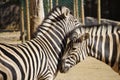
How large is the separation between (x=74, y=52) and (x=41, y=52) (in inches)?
22.4

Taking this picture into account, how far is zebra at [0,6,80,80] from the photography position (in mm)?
5808

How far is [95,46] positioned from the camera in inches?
257

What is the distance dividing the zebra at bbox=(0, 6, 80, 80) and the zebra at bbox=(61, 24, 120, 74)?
0.27m

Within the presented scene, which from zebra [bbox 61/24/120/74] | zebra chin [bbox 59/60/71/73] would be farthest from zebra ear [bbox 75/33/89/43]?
zebra chin [bbox 59/60/71/73]

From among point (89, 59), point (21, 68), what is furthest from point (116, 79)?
point (21, 68)

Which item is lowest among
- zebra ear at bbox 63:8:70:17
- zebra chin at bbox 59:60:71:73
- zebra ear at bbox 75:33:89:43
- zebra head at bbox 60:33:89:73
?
zebra chin at bbox 59:60:71:73

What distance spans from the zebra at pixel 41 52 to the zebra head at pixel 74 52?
14cm

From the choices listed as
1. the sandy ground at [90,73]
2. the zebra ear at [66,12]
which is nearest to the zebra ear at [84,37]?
the zebra ear at [66,12]

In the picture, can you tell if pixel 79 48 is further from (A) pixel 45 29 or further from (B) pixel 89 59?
(B) pixel 89 59

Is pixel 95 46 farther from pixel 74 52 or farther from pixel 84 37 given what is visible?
pixel 74 52

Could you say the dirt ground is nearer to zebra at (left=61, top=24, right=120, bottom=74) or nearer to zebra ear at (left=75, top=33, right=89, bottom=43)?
zebra at (left=61, top=24, right=120, bottom=74)

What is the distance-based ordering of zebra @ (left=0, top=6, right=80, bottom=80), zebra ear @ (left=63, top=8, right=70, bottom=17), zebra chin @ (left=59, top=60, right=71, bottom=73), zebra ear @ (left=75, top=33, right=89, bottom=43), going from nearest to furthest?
zebra @ (left=0, top=6, right=80, bottom=80) < zebra ear @ (left=75, top=33, right=89, bottom=43) < zebra chin @ (left=59, top=60, right=71, bottom=73) < zebra ear @ (left=63, top=8, right=70, bottom=17)

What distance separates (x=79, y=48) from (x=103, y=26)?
0.60m

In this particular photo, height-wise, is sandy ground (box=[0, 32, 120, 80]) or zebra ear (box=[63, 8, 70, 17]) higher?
zebra ear (box=[63, 8, 70, 17])
